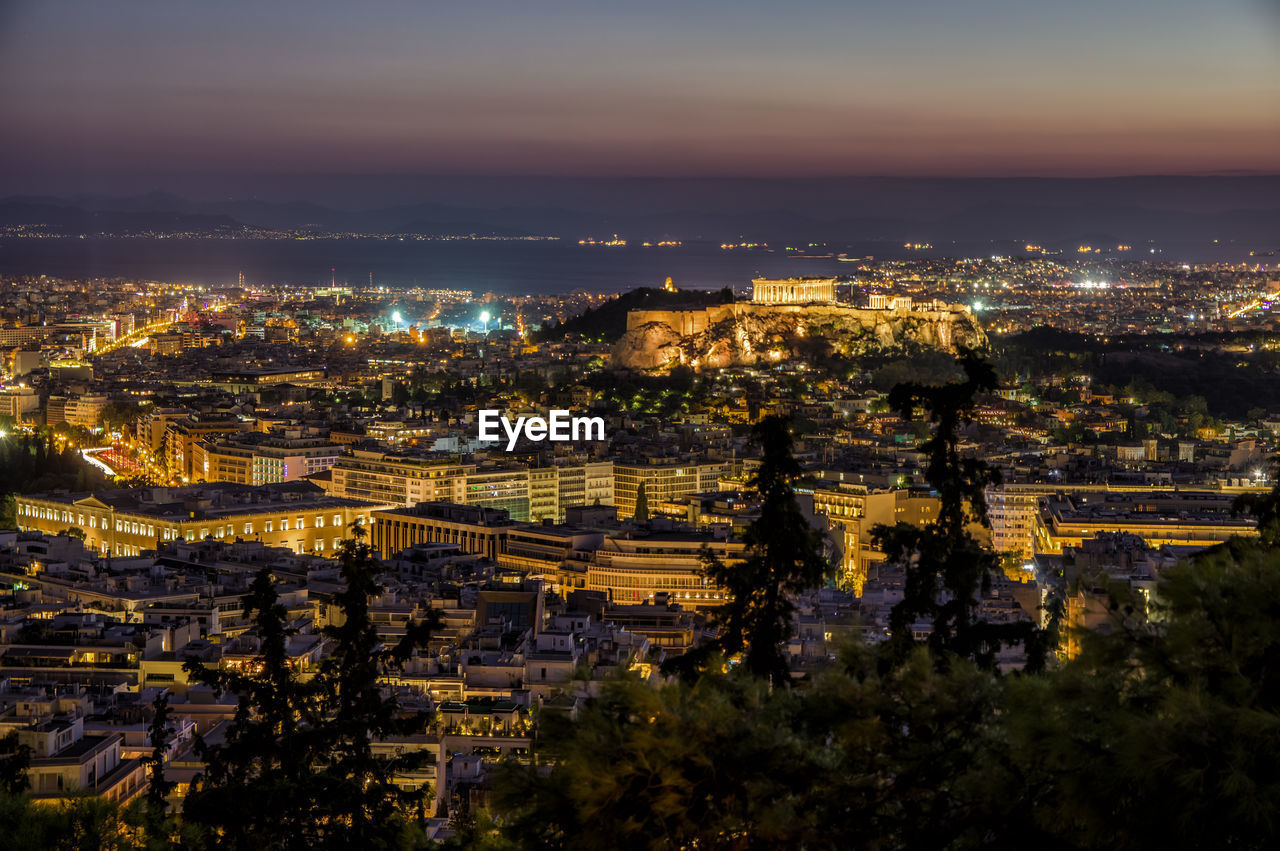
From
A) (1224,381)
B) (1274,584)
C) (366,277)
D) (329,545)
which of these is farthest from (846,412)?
(366,277)

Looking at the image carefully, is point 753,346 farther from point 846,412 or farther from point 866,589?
point 866,589

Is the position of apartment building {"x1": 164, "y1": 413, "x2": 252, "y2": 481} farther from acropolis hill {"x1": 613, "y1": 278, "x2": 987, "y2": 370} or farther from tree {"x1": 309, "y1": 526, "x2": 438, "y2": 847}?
tree {"x1": 309, "y1": 526, "x2": 438, "y2": 847}

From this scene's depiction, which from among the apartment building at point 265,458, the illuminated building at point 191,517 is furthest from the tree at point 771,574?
the apartment building at point 265,458

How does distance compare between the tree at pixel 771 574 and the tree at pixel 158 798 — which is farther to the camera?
the tree at pixel 158 798

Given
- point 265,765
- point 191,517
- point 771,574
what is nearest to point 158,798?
point 265,765

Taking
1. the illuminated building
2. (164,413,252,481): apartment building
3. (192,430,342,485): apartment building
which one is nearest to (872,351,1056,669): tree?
the illuminated building

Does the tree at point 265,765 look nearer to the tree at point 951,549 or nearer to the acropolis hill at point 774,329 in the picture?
the tree at point 951,549

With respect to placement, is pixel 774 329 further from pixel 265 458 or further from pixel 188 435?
pixel 265 458
